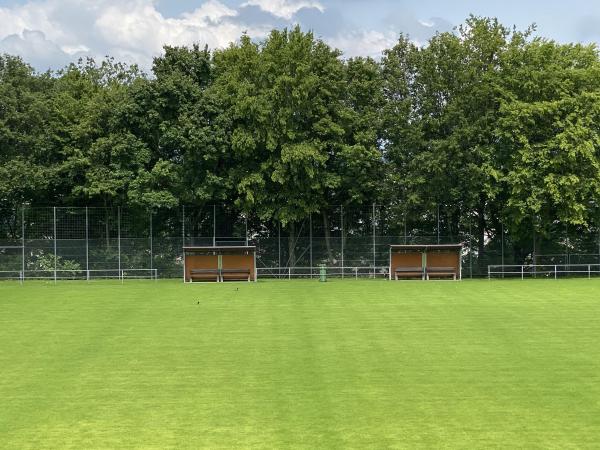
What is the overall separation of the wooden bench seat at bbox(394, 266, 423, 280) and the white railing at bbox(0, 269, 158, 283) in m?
12.1

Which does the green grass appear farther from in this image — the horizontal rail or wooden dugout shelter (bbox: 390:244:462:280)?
the horizontal rail

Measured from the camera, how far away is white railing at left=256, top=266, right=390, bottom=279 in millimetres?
37281

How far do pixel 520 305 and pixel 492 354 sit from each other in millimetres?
9024

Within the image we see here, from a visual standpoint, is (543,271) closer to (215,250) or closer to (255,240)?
(255,240)

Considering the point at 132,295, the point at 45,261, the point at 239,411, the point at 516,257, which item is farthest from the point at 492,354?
the point at 45,261

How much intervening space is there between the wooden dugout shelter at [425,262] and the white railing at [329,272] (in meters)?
1.84

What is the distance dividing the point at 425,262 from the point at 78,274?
17.6 metres

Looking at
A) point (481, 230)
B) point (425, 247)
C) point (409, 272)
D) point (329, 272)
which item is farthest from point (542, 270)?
point (329, 272)

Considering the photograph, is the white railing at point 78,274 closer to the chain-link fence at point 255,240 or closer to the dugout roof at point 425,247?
the chain-link fence at point 255,240

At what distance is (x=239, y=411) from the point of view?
1021cm

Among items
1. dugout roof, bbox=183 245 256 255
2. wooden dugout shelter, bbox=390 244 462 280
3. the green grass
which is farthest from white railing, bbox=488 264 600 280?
the green grass

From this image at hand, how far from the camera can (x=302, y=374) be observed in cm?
1252

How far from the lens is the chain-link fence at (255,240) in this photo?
121 feet

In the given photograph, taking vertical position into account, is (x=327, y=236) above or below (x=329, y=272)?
above
